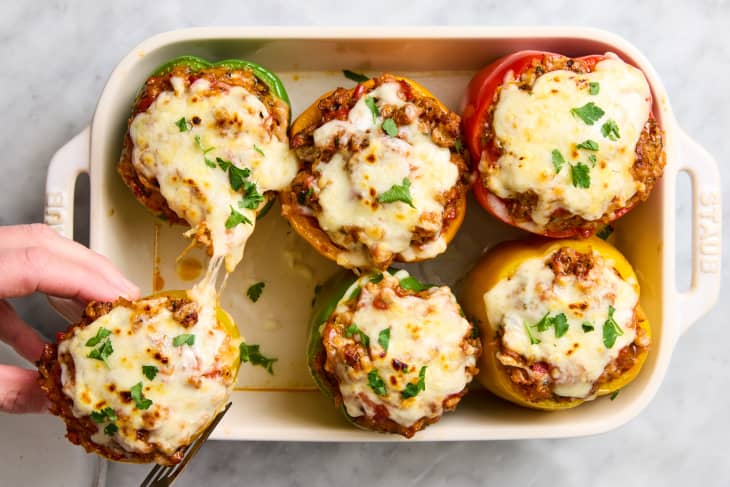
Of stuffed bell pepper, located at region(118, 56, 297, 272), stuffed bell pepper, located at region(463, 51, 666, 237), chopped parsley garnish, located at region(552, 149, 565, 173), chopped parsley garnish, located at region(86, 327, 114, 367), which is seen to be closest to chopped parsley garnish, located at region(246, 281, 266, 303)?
stuffed bell pepper, located at region(118, 56, 297, 272)

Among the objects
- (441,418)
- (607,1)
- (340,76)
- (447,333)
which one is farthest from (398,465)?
(607,1)

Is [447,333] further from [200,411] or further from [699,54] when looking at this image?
[699,54]

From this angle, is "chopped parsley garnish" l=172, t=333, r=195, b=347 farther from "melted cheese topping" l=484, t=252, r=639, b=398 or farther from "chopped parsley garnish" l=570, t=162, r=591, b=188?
"chopped parsley garnish" l=570, t=162, r=591, b=188

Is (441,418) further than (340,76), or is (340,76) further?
(340,76)

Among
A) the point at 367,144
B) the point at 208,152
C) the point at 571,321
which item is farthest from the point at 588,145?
the point at 208,152

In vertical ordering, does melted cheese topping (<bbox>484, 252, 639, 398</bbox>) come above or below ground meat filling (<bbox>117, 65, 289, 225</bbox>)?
below

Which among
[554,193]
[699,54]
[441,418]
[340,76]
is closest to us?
[554,193]

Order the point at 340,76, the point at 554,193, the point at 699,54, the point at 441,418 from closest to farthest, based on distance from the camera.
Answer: the point at 554,193 < the point at 441,418 < the point at 340,76 < the point at 699,54
